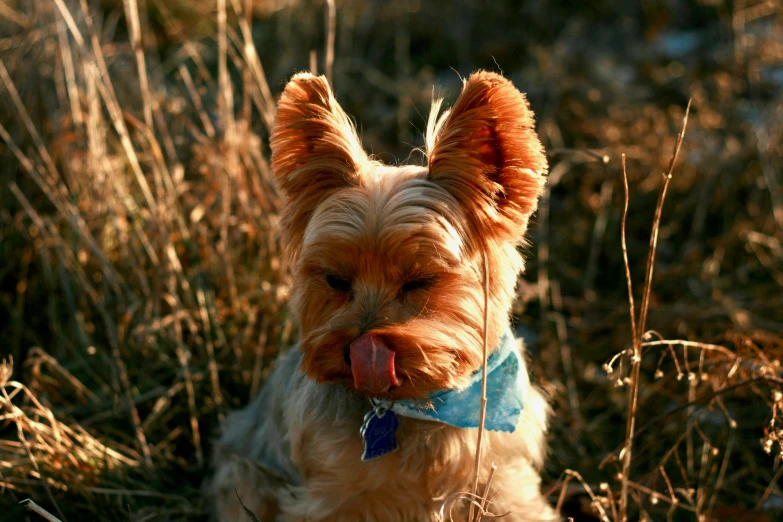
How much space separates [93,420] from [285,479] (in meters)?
1.36

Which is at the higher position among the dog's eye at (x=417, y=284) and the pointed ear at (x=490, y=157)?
the pointed ear at (x=490, y=157)

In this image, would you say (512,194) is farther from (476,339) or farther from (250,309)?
(250,309)

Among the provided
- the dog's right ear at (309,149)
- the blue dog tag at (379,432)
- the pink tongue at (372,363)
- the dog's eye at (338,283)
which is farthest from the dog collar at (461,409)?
the dog's right ear at (309,149)

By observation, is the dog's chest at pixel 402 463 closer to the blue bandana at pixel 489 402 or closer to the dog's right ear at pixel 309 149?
the blue bandana at pixel 489 402

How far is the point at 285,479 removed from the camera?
364 cm

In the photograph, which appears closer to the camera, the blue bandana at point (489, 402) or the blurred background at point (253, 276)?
the blue bandana at point (489, 402)

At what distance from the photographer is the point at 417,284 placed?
3.03 m

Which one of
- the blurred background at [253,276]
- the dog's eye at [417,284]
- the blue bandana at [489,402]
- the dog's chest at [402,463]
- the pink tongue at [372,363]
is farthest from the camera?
the blurred background at [253,276]

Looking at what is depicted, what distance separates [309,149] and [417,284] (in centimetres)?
69

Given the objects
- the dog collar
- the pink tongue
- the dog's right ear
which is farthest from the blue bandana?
the dog's right ear

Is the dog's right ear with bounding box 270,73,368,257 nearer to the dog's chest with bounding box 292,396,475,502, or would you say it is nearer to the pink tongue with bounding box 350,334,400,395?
the pink tongue with bounding box 350,334,400,395

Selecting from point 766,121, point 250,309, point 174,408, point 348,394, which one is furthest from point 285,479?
point 766,121

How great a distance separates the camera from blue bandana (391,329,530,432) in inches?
123

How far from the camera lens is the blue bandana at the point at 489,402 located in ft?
10.2
